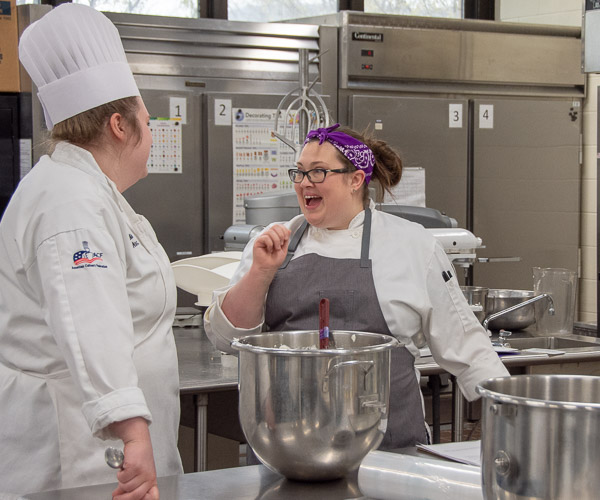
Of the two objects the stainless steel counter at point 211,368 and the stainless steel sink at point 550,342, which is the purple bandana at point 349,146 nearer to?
the stainless steel counter at point 211,368

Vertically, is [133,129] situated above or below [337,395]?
above

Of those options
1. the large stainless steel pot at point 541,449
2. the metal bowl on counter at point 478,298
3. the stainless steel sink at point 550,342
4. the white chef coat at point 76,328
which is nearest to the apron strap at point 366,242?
the white chef coat at point 76,328

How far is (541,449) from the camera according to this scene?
36.9 inches

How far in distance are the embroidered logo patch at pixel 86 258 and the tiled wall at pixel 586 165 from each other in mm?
5026

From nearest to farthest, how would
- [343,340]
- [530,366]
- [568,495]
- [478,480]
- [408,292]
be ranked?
[568,495] < [478,480] < [343,340] < [408,292] < [530,366]

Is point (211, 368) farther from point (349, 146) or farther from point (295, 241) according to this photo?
point (349, 146)

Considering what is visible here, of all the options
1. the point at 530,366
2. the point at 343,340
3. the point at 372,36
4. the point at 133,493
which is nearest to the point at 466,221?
the point at 372,36

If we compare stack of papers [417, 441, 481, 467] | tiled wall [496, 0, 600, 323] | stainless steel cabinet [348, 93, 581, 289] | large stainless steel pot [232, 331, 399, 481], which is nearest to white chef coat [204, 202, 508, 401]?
stack of papers [417, 441, 481, 467]

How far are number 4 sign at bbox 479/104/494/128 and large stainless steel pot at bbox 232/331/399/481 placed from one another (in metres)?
4.42

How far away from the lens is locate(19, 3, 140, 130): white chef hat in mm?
1556

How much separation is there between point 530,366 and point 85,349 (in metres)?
1.74

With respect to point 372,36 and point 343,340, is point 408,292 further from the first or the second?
point 372,36

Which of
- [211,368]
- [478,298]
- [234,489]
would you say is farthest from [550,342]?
[234,489]

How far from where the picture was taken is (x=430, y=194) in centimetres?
550
